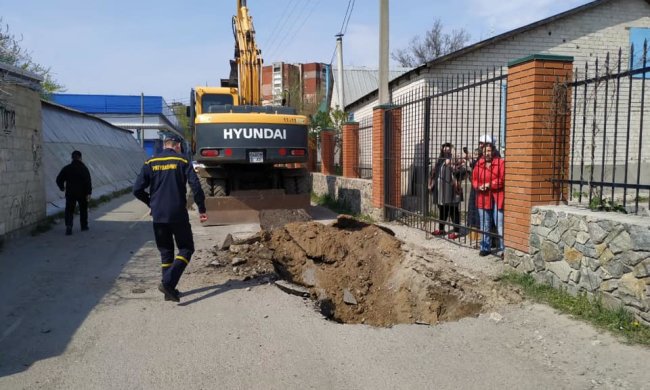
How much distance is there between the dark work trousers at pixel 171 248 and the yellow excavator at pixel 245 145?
16.3ft

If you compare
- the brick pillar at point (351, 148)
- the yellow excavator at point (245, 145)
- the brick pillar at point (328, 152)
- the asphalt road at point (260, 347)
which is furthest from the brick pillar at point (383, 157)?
the brick pillar at point (328, 152)

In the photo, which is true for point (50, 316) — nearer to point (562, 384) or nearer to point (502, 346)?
point (502, 346)

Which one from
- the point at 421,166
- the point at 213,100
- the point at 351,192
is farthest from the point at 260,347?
the point at 213,100

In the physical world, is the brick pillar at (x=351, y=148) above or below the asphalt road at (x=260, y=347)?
above

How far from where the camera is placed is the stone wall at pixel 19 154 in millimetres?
9203

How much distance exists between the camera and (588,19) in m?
15.3

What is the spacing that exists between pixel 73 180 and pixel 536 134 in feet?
29.3

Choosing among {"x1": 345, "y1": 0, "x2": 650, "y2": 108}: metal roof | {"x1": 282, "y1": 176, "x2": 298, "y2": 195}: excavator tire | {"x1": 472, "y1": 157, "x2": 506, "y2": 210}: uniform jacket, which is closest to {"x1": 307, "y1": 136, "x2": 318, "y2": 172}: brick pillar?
{"x1": 345, "y1": 0, "x2": 650, "y2": 108}: metal roof

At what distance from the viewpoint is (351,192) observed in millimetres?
13797

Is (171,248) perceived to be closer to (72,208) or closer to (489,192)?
(489,192)

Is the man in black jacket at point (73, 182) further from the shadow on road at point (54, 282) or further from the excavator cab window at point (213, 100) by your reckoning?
the excavator cab window at point (213, 100)

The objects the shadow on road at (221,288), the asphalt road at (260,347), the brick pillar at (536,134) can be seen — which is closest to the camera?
the asphalt road at (260,347)

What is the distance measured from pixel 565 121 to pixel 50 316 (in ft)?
19.7

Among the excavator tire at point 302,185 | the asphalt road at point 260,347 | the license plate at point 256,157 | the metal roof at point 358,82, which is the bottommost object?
the asphalt road at point 260,347
